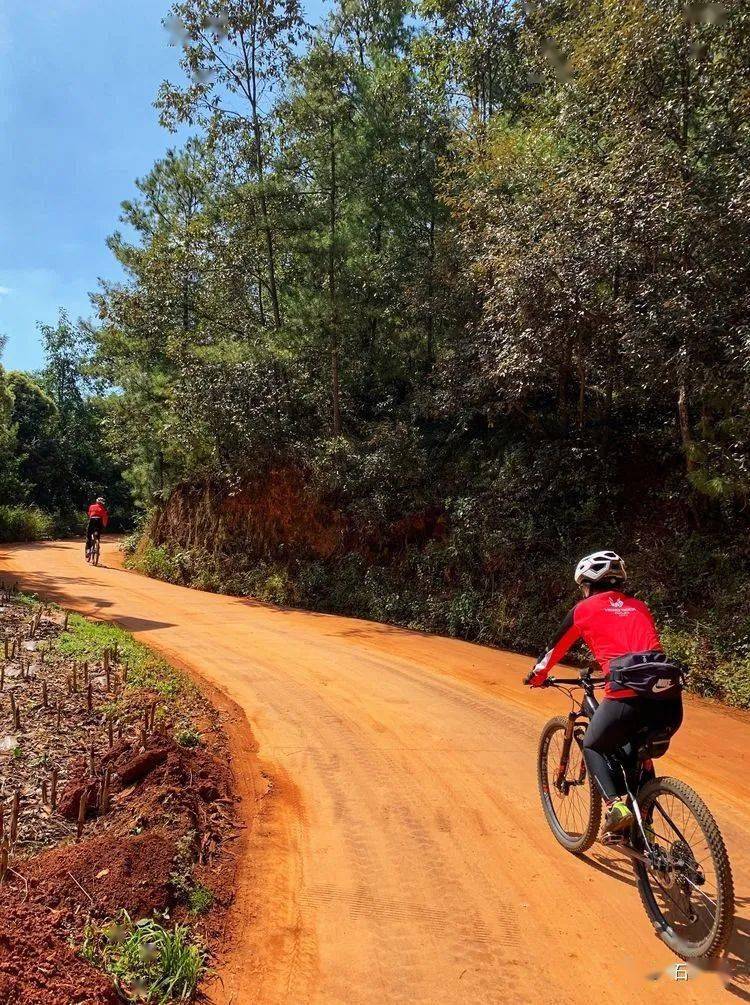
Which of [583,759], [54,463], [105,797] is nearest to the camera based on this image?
[583,759]

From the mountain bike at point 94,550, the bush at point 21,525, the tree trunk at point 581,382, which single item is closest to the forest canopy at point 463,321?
the tree trunk at point 581,382

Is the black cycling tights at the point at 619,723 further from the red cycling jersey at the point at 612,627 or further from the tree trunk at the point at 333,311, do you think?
the tree trunk at the point at 333,311

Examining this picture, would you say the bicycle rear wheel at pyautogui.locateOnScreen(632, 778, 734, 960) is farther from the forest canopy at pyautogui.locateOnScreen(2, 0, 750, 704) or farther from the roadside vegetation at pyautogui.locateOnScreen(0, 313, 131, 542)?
the roadside vegetation at pyautogui.locateOnScreen(0, 313, 131, 542)

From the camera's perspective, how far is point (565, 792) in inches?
167

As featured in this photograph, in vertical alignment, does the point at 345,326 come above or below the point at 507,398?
above

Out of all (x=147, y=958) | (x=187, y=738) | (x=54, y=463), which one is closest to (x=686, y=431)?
(x=187, y=738)

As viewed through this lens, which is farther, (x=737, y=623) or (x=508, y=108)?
(x=508, y=108)

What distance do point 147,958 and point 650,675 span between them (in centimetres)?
279

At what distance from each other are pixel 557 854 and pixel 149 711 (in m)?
3.41

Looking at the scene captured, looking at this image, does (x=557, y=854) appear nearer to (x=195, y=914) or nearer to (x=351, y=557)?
(x=195, y=914)

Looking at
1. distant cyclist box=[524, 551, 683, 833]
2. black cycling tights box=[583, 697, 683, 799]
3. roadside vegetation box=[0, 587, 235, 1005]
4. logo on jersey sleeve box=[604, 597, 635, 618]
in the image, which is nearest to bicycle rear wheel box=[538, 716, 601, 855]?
black cycling tights box=[583, 697, 683, 799]

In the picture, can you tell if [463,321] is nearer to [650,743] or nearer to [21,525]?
[650,743]

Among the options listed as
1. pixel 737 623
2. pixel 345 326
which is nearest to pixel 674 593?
pixel 737 623

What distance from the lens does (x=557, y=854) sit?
13.0 feet
